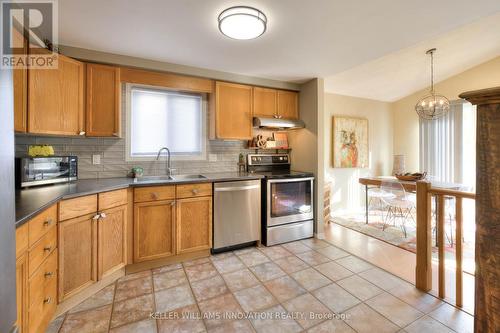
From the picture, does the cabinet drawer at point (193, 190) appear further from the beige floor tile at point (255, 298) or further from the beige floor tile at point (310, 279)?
the beige floor tile at point (310, 279)

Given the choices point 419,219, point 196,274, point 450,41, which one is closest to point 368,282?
point 419,219

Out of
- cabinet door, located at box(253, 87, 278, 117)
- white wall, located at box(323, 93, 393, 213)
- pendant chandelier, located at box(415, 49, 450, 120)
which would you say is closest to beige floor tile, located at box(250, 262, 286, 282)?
cabinet door, located at box(253, 87, 278, 117)

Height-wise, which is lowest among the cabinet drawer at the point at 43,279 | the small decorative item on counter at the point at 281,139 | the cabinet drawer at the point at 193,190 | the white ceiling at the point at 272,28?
the cabinet drawer at the point at 43,279

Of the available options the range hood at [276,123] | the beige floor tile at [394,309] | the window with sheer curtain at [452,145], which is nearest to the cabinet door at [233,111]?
the range hood at [276,123]

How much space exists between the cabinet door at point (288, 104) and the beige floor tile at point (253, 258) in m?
1.99

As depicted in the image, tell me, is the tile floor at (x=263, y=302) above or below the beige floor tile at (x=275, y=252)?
below

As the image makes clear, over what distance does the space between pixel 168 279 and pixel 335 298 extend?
5.11 feet

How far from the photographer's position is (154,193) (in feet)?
7.83

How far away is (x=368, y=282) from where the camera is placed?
2.19m

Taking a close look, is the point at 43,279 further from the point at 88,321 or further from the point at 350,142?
the point at 350,142

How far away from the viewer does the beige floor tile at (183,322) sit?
1.61 metres

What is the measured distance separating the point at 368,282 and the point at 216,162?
2306 mm

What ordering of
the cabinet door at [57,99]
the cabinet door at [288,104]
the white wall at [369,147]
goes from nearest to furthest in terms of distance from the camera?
the cabinet door at [57,99] < the cabinet door at [288,104] < the white wall at [369,147]

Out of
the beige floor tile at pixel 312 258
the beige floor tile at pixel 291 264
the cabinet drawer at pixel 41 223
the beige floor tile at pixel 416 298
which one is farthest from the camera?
the beige floor tile at pixel 312 258
